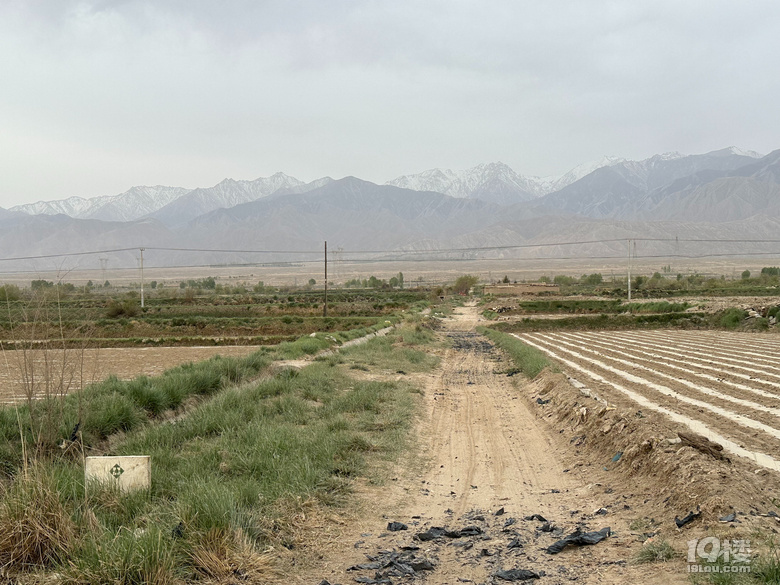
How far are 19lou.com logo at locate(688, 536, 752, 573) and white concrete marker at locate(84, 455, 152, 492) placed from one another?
5543 mm

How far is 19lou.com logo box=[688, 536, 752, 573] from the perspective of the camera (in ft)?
16.4

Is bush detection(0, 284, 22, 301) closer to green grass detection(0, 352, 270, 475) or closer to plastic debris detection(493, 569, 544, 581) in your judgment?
green grass detection(0, 352, 270, 475)

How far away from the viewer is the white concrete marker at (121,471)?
6.91 metres

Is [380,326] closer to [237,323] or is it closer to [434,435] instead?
[237,323]

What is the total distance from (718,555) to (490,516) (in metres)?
2.63

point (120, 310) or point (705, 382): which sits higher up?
point (705, 382)

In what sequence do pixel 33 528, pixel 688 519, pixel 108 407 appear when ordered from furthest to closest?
pixel 108 407
pixel 688 519
pixel 33 528

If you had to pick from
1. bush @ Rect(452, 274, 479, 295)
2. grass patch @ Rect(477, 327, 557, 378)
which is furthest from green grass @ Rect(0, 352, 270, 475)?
bush @ Rect(452, 274, 479, 295)

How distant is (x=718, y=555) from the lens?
5.26m

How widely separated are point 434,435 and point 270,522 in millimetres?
5843

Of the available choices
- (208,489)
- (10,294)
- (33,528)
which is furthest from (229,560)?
(10,294)

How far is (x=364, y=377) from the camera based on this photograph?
1831cm

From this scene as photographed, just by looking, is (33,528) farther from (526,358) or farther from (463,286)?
(463,286)

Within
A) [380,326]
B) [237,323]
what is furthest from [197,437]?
[237,323]
